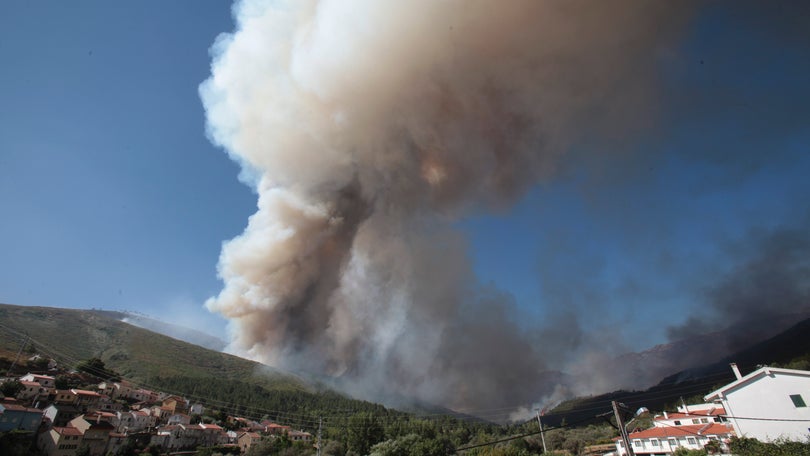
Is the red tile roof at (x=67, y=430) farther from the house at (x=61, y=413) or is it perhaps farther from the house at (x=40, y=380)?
the house at (x=40, y=380)

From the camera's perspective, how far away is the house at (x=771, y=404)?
30.8 metres

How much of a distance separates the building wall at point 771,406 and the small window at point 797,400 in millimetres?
170

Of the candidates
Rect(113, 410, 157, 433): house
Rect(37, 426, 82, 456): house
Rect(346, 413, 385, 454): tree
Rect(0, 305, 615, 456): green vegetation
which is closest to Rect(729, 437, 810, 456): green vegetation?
Rect(0, 305, 615, 456): green vegetation

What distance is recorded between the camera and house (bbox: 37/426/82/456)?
4725cm

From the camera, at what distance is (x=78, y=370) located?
79.6m

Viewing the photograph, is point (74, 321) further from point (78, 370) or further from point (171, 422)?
→ point (171, 422)

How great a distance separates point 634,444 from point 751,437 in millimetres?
18713

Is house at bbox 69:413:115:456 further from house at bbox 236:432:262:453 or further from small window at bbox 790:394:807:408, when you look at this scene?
small window at bbox 790:394:807:408

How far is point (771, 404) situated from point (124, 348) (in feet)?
584

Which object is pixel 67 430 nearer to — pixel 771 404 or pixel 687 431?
→ pixel 687 431

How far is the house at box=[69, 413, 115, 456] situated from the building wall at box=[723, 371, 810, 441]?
6999 cm

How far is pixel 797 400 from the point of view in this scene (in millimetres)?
31375

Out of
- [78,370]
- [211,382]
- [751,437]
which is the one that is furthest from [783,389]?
[211,382]

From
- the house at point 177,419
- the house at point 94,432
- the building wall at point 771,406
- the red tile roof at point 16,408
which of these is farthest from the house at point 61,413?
the building wall at point 771,406
